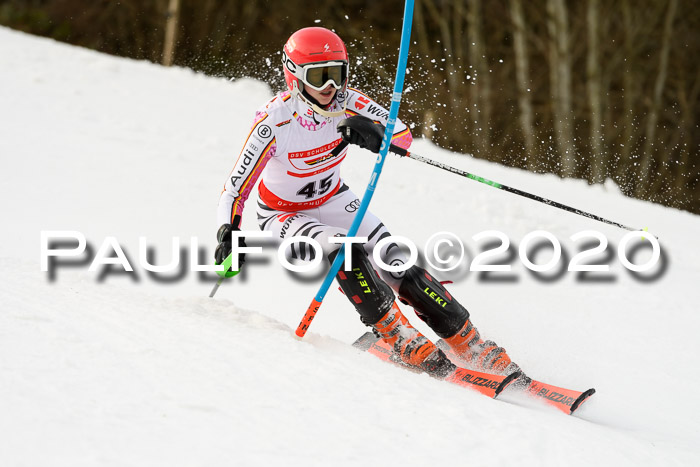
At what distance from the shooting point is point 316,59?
3520 millimetres

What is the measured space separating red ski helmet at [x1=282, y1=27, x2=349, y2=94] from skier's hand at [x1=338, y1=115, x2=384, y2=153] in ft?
0.67

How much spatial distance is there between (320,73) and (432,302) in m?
1.23

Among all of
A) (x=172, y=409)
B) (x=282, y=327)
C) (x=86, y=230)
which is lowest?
(x=86, y=230)

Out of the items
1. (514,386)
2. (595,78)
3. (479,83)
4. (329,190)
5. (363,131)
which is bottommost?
(479,83)

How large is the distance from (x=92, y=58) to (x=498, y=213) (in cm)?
689

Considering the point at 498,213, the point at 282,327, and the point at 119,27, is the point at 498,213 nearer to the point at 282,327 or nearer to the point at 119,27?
the point at 282,327

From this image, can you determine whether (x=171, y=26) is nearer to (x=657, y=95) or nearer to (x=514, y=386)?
(x=657, y=95)

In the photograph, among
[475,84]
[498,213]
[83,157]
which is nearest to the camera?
[498,213]

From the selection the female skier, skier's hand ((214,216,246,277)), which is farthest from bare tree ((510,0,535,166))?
skier's hand ((214,216,246,277))

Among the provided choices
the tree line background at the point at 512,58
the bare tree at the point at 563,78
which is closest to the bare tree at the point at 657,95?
Answer: the tree line background at the point at 512,58

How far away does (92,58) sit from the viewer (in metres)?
10.7

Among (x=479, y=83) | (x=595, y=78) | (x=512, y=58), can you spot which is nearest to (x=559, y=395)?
(x=595, y=78)

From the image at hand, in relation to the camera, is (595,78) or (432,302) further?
(595,78)

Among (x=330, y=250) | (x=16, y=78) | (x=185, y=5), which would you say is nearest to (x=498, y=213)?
(x=330, y=250)
